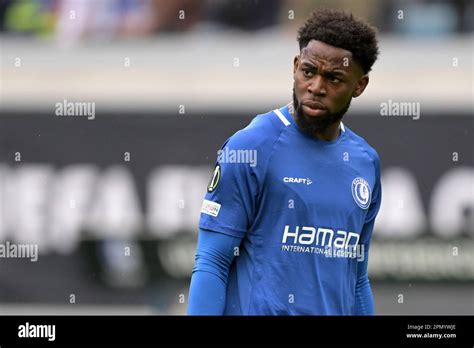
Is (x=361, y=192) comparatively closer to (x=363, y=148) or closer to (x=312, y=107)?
(x=363, y=148)

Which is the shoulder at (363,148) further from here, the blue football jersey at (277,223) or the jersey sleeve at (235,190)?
the jersey sleeve at (235,190)

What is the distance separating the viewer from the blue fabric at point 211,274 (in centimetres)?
→ 395

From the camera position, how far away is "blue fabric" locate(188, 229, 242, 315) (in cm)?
395

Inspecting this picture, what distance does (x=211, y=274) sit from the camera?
396 cm

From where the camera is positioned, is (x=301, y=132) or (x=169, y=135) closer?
(x=301, y=132)

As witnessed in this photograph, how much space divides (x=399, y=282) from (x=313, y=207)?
250 inches

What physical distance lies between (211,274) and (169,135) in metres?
6.65

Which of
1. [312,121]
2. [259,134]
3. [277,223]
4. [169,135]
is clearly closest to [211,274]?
[277,223]

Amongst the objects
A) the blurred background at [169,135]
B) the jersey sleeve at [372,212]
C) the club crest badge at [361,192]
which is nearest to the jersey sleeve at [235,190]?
the club crest badge at [361,192]

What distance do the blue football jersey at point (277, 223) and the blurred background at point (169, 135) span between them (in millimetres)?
6165

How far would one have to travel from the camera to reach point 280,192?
4020mm

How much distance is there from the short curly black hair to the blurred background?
19.8ft
